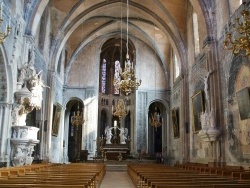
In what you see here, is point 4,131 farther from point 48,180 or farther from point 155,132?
point 155,132

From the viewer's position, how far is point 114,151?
945 inches

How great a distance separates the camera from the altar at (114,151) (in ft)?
78.5

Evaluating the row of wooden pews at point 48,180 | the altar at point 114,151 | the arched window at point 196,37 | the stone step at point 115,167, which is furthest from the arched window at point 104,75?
the row of wooden pews at point 48,180

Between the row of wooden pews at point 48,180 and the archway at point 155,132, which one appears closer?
the row of wooden pews at point 48,180

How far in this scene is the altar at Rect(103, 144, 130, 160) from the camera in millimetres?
23923

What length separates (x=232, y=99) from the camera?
1222cm

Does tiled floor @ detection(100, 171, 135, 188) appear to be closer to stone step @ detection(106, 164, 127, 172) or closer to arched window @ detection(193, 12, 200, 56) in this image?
stone step @ detection(106, 164, 127, 172)

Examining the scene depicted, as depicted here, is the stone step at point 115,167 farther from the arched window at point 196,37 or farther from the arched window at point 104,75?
the arched window at point 104,75

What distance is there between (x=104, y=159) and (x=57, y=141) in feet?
13.9

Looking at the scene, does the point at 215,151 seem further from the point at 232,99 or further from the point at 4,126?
the point at 4,126

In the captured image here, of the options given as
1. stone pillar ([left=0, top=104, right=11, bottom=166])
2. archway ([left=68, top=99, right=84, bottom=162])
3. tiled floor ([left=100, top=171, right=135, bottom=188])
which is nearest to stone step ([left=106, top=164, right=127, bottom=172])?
tiled floor ([left=100, top=171, right=135, bottom=188])

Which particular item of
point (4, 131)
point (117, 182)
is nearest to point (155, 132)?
point (117, 182)

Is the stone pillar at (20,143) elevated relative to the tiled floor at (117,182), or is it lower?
elevated

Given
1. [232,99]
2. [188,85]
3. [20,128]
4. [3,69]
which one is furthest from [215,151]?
[3,69]
